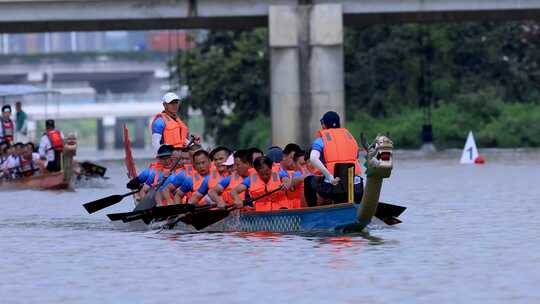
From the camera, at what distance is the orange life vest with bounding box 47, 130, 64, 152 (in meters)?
40.2

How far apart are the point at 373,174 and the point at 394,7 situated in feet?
109

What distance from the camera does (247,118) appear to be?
76812mm

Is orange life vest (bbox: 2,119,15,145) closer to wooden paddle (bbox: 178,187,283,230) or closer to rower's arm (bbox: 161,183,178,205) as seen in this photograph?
rower's arm (bbox: 161,183,178,205)

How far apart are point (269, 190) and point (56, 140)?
17.0 m

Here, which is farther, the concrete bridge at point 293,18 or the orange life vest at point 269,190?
the concrete bridge at point 293,18

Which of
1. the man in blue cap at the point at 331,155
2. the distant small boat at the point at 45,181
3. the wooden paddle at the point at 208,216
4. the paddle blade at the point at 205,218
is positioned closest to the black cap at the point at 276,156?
the wooden paddle at the point at 208,216

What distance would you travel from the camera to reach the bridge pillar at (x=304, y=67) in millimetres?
54938

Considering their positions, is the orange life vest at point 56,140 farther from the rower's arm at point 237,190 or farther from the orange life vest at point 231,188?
the rower's arm at point 237,190

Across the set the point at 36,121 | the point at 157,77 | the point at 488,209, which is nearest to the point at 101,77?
the point at 157,77

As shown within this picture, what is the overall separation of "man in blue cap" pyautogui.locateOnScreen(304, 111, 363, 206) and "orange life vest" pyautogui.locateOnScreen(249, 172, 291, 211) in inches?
46.7

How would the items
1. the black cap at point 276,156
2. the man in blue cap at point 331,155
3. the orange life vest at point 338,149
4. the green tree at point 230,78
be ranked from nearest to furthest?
1. the man in blue cap at point 331,155
2. the orange life vest at point 338,149
3. the black cap at point 276,156
4. the green tree at point 230,78

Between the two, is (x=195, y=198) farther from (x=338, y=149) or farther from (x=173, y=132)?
(x=338, y=149)

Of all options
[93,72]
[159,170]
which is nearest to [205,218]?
[159,170]

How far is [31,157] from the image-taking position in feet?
134
